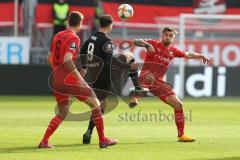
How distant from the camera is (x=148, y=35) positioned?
2727 centimetres

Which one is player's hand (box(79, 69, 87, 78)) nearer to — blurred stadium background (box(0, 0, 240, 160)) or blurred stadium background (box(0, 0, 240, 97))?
blurred stadium background (box(0, 0, 240, 160))

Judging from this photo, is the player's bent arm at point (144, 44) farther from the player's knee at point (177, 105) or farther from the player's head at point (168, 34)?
the player's knee at point (177, 105)

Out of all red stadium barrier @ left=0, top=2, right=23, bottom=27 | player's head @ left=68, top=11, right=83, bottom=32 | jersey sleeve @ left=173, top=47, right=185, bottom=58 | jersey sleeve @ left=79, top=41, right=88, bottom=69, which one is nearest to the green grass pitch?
jersey sleeve @ left=79, top=41, right=88, bottom=69

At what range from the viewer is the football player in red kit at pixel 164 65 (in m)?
14.2

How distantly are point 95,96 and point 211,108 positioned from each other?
990cm

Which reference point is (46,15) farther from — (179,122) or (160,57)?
(179,122)

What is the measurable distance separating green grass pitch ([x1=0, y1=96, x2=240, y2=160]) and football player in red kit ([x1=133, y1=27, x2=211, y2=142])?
503 mm

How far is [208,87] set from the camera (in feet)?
84.8

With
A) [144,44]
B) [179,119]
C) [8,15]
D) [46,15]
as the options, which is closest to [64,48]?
[144,44]

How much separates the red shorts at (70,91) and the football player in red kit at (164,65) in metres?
1.70

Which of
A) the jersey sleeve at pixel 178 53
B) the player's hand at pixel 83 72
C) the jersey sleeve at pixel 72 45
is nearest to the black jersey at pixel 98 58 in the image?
the player's hand at pixel 83 72

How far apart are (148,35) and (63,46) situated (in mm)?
14829

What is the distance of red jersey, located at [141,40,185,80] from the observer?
47.5ft

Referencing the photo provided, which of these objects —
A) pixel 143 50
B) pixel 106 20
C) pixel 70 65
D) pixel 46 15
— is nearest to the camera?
pixel 70 65
